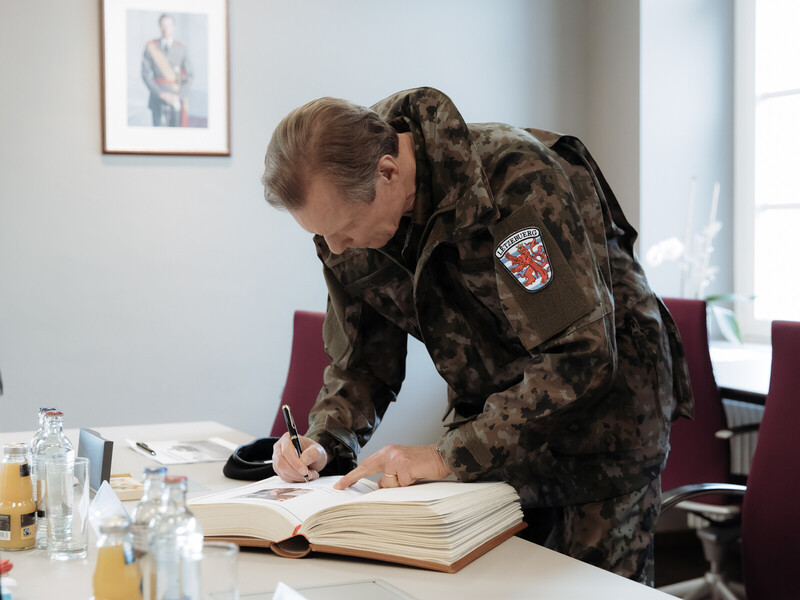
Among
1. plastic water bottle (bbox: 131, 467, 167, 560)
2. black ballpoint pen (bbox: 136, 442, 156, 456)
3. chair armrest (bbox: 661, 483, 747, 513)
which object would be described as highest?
plastic water bottle (bbox: 131, 467, 167, 560)

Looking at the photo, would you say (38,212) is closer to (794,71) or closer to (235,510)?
(235,510)

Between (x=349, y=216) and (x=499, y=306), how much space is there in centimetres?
28

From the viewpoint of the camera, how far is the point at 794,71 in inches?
142

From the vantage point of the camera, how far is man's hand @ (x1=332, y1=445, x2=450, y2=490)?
1206 mm

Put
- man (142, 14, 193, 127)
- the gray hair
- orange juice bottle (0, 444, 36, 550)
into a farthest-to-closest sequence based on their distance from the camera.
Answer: man (142, 14, 193, 127)
the gray hair
orange juice bottle (0, 444, 36, 550)

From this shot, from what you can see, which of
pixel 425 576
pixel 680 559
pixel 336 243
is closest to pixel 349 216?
pixel 336 243

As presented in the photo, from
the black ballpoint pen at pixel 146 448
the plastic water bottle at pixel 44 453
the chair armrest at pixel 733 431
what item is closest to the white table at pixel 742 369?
the chair armrest at pixel 733 431

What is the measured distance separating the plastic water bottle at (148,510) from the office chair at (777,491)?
1186mm

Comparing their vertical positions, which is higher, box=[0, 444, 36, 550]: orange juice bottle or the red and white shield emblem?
the red and white shield emblem

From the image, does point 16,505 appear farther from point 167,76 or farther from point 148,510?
point 167,76

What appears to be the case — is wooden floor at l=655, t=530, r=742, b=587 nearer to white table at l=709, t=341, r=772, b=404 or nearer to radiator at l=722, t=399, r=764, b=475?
radiator at l=722, t=399, r=764, b=475

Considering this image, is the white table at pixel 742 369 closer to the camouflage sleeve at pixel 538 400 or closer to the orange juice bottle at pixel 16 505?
the camouflage sleeve at pixel 538 400

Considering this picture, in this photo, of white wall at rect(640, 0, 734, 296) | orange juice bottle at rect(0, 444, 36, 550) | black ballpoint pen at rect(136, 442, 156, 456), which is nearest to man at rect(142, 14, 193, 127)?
black ballpoint pen at rect(136, 442, 156, 456)

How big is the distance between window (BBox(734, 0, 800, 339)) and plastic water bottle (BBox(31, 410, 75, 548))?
320 cm
